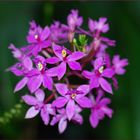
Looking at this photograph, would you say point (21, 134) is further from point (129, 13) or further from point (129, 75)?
point (129, 13)

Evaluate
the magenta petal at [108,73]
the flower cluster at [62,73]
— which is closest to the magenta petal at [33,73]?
the flower cluster at [62,73]

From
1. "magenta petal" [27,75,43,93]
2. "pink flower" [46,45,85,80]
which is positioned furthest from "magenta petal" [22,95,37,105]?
"pink flower" [46,45,85,80]

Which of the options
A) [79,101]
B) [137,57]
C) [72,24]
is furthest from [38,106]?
[137,57]

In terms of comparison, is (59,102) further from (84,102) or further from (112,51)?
(112,51)

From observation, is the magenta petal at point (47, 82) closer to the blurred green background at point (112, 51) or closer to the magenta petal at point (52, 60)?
the magenta petal at point (52, 60)

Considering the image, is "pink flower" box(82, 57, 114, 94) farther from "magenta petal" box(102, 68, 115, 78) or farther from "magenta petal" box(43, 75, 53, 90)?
"magenta petal" box(43, 75, 53, 90)

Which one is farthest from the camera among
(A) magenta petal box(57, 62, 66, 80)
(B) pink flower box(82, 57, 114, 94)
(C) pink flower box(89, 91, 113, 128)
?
(C) pink flower box(89, 91, 113, 128)
